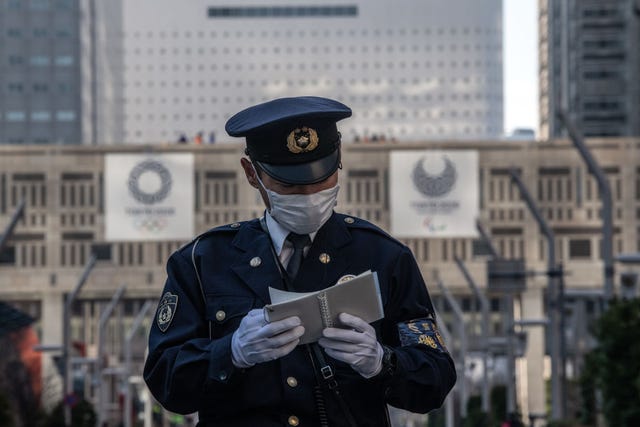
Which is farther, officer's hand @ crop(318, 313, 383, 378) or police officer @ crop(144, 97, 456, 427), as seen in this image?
police officer @ crop(144, 97, 456, 427)

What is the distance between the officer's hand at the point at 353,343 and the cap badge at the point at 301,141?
57 centimetres

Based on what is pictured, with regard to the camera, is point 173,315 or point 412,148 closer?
point 173,315

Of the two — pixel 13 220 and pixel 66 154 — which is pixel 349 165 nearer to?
pixel 66 154

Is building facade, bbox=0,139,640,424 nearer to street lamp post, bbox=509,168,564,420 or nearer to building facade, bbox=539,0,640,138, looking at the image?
building facade, bbox=539,0,640,138

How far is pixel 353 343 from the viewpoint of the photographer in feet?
17.6

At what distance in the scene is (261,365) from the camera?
18.3 feet

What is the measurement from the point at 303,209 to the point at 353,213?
141 metres

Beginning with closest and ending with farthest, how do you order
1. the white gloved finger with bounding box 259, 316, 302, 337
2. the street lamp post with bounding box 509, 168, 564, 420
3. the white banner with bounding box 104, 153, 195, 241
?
the white gloved finger with bounding box 259, 316, 302, 337, the street lamp post with bounding box 509, 168, 564, 420, the white banner with bounding box 104, 153, 195, 241

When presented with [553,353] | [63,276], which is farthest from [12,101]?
[553,353]

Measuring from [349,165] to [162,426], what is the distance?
25222 millimetres

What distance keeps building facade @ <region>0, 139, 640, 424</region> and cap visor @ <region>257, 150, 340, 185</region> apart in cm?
13671

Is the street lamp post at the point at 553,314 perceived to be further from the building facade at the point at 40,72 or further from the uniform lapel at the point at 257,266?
the building facade at the point at 40,72

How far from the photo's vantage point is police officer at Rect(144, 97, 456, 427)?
555 centimetres

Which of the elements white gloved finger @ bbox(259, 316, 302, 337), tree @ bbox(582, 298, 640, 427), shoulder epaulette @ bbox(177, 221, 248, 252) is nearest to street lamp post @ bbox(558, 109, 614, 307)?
tree @ bbox(582, 298, 640, 427)
